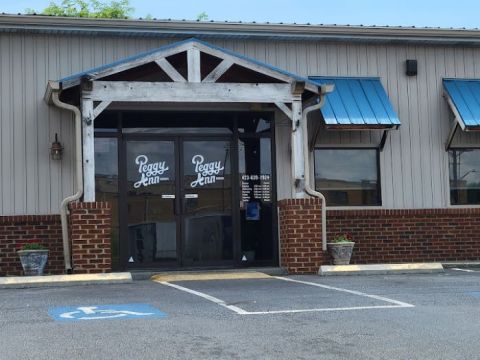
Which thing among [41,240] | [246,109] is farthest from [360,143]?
[41,240]

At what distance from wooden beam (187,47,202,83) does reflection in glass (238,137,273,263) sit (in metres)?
2.05

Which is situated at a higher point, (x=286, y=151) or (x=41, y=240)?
(x=286, y=151)

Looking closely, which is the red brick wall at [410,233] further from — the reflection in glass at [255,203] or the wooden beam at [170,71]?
the wooden beam at [170,71]

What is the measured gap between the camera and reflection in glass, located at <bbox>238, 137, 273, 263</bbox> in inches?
547

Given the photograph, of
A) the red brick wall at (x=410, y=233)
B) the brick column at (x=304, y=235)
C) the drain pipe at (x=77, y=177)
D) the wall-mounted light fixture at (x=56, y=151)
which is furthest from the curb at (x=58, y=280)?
the red brick wall at (x=410, y=233)

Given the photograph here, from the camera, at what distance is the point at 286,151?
46.0ft

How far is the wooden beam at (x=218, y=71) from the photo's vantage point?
12445 mm

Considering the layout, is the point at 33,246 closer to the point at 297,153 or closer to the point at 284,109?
the point at 297,153

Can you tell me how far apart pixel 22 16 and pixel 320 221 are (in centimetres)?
643

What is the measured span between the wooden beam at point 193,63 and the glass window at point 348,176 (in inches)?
127

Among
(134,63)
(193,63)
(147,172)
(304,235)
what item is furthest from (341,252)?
(134,63)

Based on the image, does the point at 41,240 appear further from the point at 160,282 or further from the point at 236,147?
the point at 236,147

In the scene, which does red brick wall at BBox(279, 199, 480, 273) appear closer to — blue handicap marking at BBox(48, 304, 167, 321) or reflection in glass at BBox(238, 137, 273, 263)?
reflection in glass at BBox(238, 137, 273, 263)

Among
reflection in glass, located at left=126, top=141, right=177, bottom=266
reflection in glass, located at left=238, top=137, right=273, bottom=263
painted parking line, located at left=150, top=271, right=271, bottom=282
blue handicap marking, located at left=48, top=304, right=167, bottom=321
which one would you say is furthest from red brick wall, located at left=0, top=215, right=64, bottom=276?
blue handicap marking, located at left=48, top=304, right=167, bottom=321
